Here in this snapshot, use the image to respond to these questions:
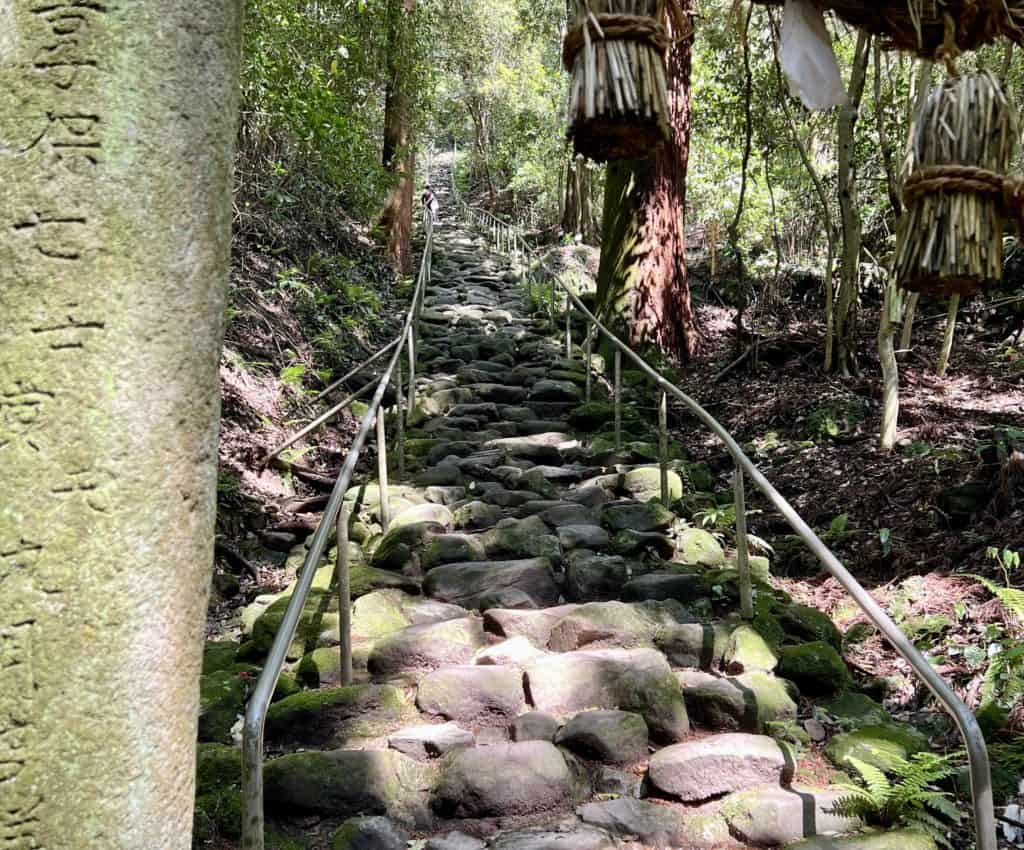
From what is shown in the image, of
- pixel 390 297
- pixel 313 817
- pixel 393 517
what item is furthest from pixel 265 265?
pixel 313 817

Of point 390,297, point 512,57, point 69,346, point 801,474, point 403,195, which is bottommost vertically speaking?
point 801,474

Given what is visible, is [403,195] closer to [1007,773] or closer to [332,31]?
[332,31]

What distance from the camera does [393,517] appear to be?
18.8 feet

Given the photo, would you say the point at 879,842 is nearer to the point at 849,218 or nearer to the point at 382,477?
the point at 382,477

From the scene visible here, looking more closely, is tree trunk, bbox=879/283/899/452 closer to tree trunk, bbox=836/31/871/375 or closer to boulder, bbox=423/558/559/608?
tree trunk, bbox=836/31/871/375

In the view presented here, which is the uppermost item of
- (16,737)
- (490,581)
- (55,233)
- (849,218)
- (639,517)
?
(849,218)

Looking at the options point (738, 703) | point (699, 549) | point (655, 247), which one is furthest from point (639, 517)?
point (655, 247)

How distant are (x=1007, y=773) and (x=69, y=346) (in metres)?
3.24

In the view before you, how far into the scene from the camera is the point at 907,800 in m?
2.56

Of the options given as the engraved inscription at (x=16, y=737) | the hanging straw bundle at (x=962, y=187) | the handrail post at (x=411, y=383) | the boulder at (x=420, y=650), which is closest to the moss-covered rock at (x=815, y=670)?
the boulder at (x=420, y=650)

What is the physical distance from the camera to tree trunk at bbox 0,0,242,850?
1.00 metres

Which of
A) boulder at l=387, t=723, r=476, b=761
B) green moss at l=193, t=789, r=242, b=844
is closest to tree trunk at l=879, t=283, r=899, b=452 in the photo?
boulder at l=387, t=723, r=476, b=761

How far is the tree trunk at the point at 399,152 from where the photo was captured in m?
13.3

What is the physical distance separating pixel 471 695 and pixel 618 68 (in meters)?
2.62
